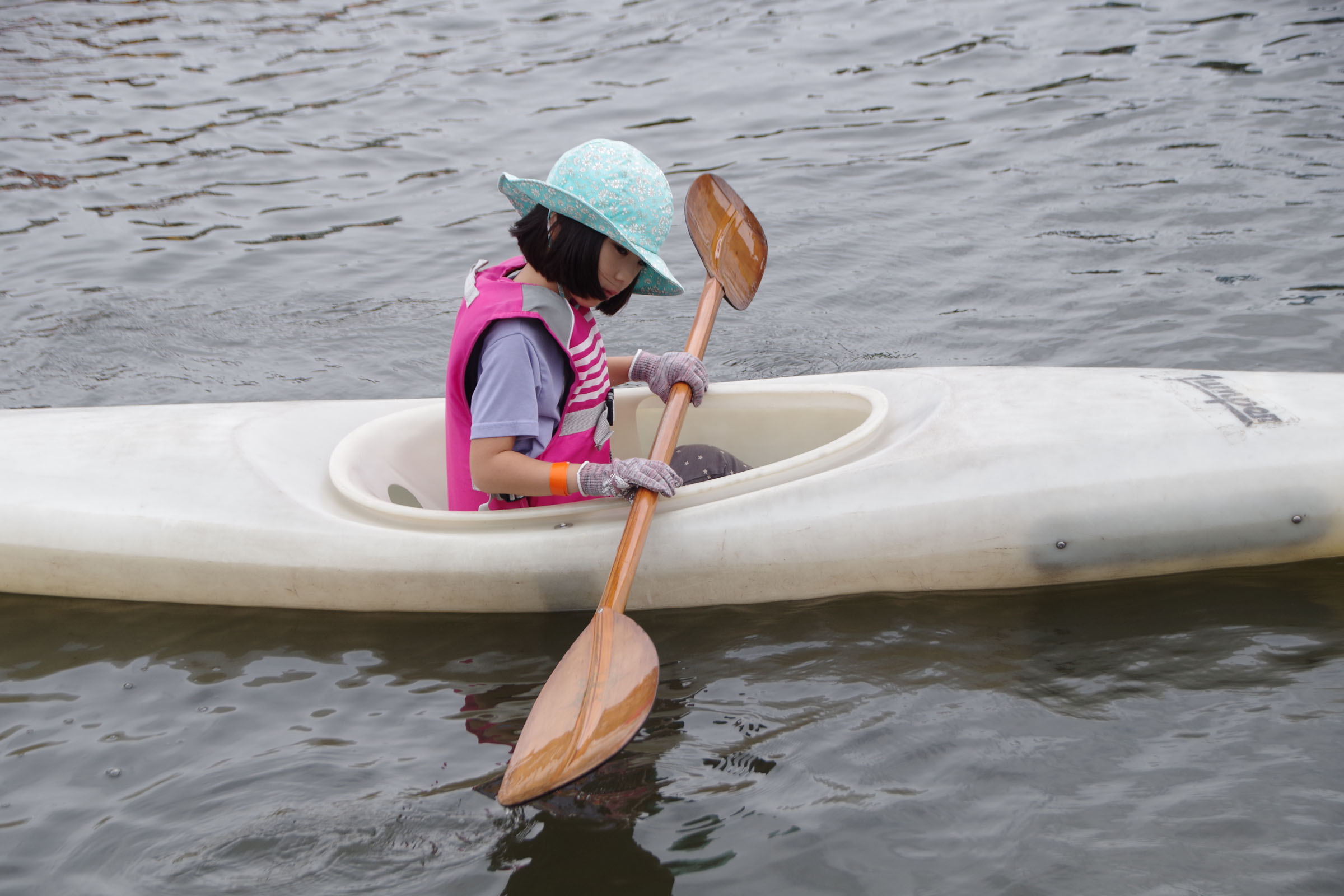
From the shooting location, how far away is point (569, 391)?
7.90 feet

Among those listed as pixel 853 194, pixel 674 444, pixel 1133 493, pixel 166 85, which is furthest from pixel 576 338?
pixel 166 85

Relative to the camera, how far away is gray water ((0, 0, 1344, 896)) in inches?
79.8

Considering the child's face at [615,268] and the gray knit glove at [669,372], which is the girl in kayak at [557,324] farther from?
the gray knit glove at [669,372]

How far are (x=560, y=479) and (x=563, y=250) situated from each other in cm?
44

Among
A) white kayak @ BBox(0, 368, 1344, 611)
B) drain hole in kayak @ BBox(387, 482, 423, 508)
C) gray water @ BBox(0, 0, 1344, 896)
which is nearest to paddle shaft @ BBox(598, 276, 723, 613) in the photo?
white kayak @ BBox(0, 368, 1344, 611)

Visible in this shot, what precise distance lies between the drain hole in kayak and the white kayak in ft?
0.10

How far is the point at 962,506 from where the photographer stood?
256 centimetres

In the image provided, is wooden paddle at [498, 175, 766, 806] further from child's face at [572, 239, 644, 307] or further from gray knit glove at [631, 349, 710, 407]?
child's face at [572, 239, 644, 307]

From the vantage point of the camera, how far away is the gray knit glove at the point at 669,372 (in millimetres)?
2672

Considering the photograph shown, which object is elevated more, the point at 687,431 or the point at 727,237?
the point at 727,237

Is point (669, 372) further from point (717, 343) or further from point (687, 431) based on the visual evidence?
point (717, 343)

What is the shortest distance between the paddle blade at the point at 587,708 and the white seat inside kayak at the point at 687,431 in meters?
0.71

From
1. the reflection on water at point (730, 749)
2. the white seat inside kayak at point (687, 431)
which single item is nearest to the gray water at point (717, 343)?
the reflection on water at point (730, 749)

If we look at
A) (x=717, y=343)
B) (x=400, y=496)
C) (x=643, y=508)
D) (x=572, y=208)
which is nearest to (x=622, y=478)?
(x=643, y=508)
